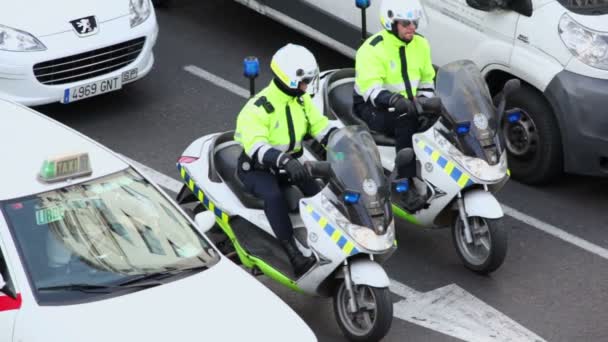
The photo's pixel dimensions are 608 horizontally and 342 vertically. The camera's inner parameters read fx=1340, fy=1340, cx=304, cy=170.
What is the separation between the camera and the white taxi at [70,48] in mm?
10930

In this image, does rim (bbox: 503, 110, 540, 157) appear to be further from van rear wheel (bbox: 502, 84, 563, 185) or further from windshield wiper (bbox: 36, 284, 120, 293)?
windshield wiper (bbox: 36, 284, 120, 293)

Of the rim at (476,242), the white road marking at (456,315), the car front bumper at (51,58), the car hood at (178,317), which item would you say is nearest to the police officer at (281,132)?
the white road marking at (456,315)

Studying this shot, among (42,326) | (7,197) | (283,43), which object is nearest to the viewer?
(42,326)

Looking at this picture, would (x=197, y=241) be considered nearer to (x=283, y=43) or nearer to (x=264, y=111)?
(x=264, y=111)

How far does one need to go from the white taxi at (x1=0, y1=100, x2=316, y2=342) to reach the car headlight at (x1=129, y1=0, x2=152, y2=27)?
13.4ft

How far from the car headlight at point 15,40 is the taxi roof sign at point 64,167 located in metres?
3.98

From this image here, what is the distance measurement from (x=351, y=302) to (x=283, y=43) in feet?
18.3

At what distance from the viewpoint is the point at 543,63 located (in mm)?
10203

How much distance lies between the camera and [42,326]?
21.1ft

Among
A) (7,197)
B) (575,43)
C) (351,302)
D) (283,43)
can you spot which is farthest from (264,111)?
(283,43)

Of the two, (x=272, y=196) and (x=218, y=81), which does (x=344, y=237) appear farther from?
(x=218, y=81)

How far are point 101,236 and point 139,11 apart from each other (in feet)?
16.4

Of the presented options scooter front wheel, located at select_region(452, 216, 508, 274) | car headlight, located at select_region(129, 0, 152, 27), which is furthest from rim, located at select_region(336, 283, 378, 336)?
car headlight, located at select_region(129, 0, 152, 27)

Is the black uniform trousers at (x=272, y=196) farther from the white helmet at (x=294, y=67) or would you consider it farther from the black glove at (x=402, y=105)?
the black glove at (x=402, y=105)
